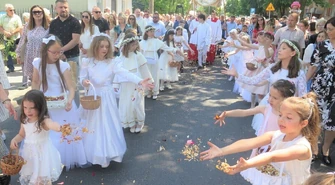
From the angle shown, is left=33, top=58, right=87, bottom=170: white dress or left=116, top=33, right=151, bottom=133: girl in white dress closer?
left=33, top=58, right=87, bottom=170: white dress

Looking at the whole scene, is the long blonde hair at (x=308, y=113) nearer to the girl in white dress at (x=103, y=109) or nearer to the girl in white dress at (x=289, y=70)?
the girl in white dress at (x=289, y=70)

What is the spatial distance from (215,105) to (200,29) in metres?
5.76

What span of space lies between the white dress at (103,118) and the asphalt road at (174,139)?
263mm

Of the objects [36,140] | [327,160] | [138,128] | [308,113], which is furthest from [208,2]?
[308,113]

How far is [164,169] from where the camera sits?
465 centimetres

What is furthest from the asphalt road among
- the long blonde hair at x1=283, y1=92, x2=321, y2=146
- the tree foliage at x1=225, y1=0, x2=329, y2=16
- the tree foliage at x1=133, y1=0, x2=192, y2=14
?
the tree foliage at x1=133, y1=0, x2=192, y2=14

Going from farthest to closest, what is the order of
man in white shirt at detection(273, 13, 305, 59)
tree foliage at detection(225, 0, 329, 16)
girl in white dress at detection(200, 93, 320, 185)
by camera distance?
tree foliage at detection(225, 0, 329, 16), man in white shirt at detection(273, 13, 305, 59), girl in white dress at detection(200, 93, 320, 185)

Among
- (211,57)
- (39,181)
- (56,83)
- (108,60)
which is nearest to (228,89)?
(211,57)

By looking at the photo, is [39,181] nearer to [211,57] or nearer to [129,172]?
[129,172]

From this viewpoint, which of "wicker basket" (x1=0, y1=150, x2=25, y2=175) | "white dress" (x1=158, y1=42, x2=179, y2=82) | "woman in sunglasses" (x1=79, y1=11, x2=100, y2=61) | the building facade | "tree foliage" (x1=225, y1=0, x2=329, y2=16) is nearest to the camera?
"wicker basket" (x1=0, y1=150, x2=25, y2=175)

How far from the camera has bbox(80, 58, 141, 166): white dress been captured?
4441mm

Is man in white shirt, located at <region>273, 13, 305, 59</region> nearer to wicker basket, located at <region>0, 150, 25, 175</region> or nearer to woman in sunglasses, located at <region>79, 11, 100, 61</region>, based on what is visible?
woman in sunglasses, located at <region>79, 11, 100, 61</region>

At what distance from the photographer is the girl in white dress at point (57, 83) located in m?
4.13

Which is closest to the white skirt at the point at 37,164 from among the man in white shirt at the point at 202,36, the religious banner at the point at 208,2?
the man in white shirt at the point at 202,36
